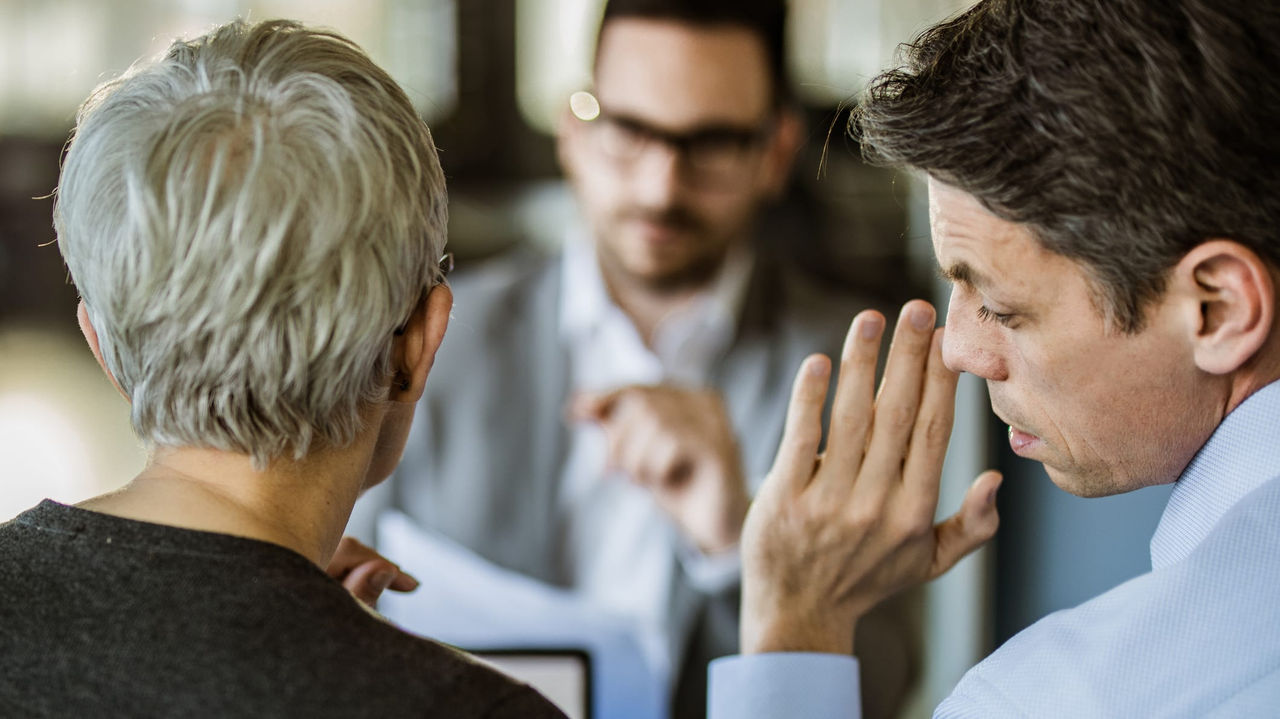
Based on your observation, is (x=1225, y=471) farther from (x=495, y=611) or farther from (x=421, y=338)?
(x=495, y=611)

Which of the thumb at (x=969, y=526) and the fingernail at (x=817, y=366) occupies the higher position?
the fingernail at (x=817, y=366)

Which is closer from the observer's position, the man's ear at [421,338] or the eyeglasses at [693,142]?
the man's ear at [421,338]

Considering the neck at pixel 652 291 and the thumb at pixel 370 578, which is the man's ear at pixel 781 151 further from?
the thumb at pixel 370 578

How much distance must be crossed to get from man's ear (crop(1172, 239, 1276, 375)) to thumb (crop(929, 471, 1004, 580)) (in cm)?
29

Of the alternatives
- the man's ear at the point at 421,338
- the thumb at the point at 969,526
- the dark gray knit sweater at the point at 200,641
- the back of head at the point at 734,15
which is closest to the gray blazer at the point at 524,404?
the back of head at the point at 734,15

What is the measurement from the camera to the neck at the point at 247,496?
68 cm

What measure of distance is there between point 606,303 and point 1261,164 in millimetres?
1483

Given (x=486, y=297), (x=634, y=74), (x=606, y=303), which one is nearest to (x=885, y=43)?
(x=634, y=74)

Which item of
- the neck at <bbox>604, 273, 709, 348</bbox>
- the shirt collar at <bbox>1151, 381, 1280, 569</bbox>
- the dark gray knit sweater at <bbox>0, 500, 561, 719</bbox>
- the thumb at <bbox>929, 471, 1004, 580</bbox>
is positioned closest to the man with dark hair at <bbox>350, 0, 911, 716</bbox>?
the neck at <bbox>604, 273, 709, 348</bbox>

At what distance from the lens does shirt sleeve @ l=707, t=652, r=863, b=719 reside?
0.99 metres

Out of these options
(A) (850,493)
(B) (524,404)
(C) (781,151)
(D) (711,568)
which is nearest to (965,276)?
(A) (850,493)

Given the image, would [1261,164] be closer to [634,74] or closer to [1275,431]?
[1275,431]

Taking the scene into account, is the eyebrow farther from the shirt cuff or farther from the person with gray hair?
the shirt cuff

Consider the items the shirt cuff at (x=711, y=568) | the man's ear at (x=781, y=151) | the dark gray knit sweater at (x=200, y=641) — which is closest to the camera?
the dark gray knit sweater at (x=200, y=641)
